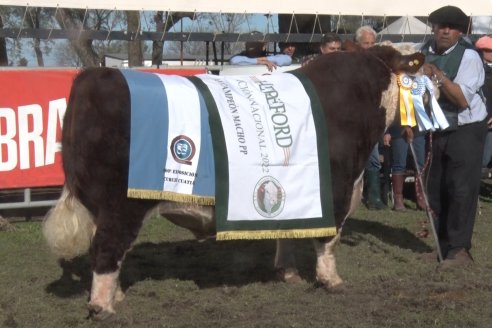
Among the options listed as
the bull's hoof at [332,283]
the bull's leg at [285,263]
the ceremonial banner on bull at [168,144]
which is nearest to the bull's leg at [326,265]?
the bull's hoof at [332,283]

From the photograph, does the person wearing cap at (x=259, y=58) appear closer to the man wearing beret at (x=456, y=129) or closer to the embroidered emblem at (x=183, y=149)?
the man wearing beret at (x=456, y=129)

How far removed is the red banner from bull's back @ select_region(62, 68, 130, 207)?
11.7ft

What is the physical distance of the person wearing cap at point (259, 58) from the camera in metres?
9.64

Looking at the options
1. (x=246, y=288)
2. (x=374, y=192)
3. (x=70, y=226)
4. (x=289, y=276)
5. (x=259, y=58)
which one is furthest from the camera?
(x=259, y=58)

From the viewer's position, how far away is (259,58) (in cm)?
1002

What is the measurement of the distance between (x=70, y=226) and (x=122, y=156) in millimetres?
609

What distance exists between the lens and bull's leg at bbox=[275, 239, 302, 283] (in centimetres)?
610

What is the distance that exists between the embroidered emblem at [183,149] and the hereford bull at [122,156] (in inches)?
11.6

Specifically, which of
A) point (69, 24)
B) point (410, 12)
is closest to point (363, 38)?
point (410, 12)

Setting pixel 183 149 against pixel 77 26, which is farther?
pixel 77 26

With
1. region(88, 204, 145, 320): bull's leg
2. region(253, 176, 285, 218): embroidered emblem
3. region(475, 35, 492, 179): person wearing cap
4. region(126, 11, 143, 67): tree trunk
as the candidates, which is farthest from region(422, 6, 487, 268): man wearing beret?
region(126, 11, 143, 67): tree trunk

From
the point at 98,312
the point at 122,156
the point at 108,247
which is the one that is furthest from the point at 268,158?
the point at 98,312

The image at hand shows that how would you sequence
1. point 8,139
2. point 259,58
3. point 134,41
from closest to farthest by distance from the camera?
point 8,139
point 259,58
point 134,41

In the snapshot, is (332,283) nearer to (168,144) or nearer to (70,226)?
(168,144)
